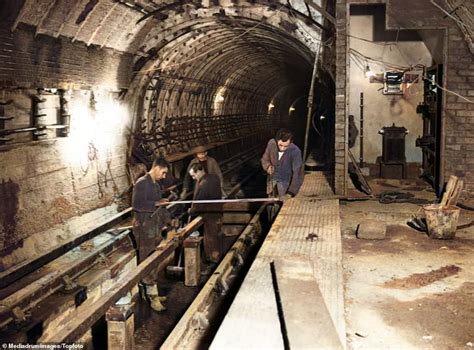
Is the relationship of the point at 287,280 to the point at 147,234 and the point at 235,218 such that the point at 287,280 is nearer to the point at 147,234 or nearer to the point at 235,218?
the point at 147,234

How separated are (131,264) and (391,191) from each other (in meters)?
5.06

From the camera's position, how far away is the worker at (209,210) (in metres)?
9.60

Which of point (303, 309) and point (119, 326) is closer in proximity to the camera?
point (303, 309)

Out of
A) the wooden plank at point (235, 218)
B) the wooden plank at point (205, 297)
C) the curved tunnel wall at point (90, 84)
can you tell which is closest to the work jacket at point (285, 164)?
the wooden plank at point (205, 297)

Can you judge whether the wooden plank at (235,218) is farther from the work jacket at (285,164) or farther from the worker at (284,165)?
the work jacket at (285,164)

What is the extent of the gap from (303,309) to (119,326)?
8.30 ft

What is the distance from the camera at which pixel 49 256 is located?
27.2 feet

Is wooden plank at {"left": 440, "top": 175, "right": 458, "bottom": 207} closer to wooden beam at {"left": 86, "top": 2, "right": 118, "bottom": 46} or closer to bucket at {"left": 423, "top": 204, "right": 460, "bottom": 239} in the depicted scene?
bucket at {"left": 423, "top": 204, "right": 460, "bottom": 239}

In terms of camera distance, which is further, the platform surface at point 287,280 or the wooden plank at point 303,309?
the platform surface at point 287,280

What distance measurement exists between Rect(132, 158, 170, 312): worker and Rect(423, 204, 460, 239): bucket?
144 inches

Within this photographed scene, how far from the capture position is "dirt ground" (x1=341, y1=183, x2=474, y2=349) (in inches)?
158

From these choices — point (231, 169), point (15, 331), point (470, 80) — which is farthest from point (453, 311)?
point (231, 169)

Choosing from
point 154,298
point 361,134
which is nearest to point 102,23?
point 154,298

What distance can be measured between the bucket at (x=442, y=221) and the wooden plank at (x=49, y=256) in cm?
565
